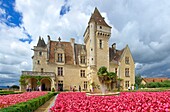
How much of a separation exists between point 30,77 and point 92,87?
12.0 m

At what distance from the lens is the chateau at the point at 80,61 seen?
3275 centimetres

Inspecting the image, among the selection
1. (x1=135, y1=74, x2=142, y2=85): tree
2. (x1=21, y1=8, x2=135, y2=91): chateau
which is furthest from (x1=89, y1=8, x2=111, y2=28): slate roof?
(x1=135, y1=74, x2=142, y2=85): tree

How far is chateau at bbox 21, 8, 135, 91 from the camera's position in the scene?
32.8 metres

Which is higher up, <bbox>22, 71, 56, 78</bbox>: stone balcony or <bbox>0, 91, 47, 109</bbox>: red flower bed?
<bbox>22, 71, 56, 78</bbox>: stone balcony

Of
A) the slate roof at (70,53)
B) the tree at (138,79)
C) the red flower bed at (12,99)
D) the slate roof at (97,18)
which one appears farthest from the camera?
the tree at (138,79)

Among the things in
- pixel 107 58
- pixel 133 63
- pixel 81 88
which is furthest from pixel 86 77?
pixel 133 63

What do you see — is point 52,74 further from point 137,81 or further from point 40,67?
point 137,81

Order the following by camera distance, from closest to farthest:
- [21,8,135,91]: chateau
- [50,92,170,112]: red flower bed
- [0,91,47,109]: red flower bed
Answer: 1. [50,92,170,112]: red flower bed
2. [0,91,47,109]: red flower bed
3. [21,8,135,91]: chateau

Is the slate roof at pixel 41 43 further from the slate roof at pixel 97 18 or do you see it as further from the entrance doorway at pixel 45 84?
the slate roof at pixel 97 18

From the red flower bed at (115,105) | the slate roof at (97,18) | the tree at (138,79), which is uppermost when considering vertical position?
the slate roof at (97,18)

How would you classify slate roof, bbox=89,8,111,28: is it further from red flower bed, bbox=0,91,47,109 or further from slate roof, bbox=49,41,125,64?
red flower bed, bbox=0,91,47,109

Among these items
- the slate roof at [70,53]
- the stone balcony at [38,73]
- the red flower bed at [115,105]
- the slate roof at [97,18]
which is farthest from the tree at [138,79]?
the red flower bed at [115,105]

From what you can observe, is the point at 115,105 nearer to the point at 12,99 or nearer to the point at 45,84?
the point at 12,99

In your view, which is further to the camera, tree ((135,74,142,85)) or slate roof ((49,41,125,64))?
tree ((135,74,142,85))
